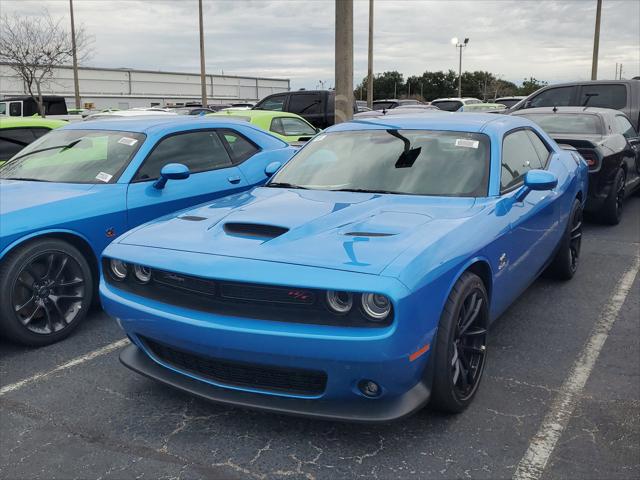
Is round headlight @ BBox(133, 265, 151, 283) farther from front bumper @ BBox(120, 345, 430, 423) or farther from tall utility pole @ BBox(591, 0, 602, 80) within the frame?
tall utility pole @ BBox(591, 0, 602, 80)

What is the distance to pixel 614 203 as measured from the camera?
756 centimetres

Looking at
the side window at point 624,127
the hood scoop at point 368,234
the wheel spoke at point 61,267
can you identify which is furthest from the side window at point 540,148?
the side window at point 624,127

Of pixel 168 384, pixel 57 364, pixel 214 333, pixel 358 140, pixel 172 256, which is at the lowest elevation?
pixel 57 364

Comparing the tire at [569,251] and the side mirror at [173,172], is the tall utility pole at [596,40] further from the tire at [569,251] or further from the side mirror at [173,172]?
the side mirror at [173,172]

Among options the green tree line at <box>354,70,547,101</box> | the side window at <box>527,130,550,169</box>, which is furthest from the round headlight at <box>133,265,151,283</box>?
the green tree line at <box>354,70,547,101</box>

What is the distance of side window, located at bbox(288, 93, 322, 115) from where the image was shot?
49.0 feet

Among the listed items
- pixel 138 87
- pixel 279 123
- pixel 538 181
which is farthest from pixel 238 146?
pixel 138 87

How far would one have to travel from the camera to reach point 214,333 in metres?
2.68

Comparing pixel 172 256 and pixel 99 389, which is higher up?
pixel 172 256

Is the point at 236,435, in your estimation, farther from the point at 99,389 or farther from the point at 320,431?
the point at 99,389

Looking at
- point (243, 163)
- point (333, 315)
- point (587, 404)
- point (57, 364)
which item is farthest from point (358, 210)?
point (243, 163)

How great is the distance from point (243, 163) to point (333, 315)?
3640mm

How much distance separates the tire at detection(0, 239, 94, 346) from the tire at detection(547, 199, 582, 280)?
378cm

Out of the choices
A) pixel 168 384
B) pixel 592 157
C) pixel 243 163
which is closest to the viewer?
pixel 168 384
